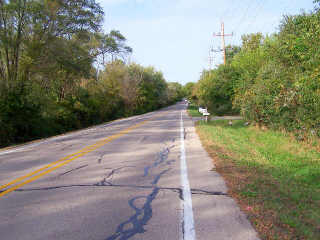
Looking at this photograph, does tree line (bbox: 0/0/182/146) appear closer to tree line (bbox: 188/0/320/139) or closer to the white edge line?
tree line (bbox: 188/0/320/139)

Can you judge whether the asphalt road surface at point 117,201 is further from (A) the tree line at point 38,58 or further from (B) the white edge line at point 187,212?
(A) the tree line at point 38,58

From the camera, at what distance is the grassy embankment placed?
403 centimetres

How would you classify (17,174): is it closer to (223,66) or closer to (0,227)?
(0,227)

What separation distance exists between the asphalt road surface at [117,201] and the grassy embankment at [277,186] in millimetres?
301

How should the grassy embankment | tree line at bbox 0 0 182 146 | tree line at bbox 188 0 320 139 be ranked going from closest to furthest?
1. the grassy embankment
2. tree line at bbox 188 0 320 139
3. tree line at bbox 0 0 182 146

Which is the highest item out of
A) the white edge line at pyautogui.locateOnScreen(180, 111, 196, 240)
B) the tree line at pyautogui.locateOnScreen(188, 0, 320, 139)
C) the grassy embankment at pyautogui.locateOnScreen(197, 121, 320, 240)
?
the tree line at pyautogui.locateOnScreen(188, 0, 320, 139)

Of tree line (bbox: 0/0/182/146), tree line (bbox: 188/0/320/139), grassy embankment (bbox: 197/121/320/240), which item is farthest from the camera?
tree line (bbox: 0/0/182/146)

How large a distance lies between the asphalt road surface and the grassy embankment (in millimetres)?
301

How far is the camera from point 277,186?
5996 millimetres

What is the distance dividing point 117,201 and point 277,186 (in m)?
3.40

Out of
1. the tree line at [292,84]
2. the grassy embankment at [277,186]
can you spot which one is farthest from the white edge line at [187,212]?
the tree line at [292,84]

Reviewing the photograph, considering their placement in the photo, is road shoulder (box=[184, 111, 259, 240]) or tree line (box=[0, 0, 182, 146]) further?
tree line (box=[0, 0, 182, 146])

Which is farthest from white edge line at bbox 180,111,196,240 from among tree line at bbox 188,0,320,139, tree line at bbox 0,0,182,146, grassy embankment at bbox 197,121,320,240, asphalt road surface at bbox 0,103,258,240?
tree line at bbox 0,0,182,146

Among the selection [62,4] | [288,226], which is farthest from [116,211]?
[62,4]
